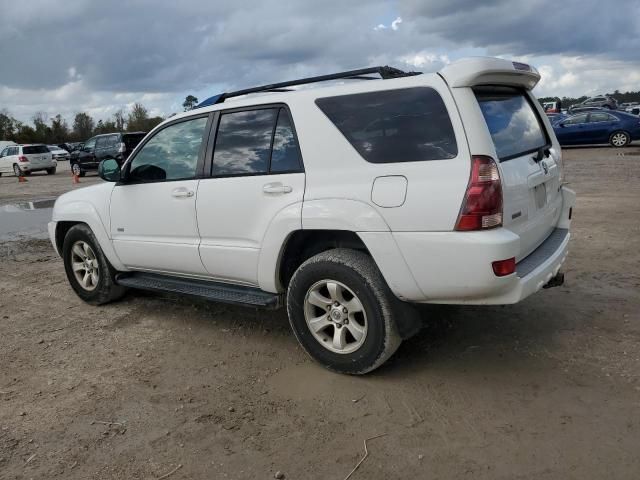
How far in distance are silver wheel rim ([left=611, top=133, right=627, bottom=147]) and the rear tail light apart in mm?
19730

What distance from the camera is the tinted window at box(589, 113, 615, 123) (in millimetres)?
19953

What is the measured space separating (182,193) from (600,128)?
64.4 ft

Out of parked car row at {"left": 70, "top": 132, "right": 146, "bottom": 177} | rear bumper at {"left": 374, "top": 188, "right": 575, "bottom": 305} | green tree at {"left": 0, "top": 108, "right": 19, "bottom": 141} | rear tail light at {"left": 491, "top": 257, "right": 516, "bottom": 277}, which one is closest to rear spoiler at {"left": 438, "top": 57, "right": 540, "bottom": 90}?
rear bumper at {"left": 374, "top": 188, "right": 575, "bottom": 305}

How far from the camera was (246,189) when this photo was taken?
3957 millimetres

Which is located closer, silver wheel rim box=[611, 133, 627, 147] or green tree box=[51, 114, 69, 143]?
silver wheel rim box=[611, 133, 627, 147]

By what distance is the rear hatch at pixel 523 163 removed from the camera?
334 cm

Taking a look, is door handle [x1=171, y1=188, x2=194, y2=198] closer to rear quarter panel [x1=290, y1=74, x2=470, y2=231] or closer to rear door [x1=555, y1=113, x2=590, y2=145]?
rear quarter panel [x1=290, y1=74, x2=470, y2=231]

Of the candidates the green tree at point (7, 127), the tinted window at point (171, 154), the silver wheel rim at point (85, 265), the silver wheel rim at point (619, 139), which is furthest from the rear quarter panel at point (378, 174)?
the green tree at point (7, 127)

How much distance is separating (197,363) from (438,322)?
1.91 meters

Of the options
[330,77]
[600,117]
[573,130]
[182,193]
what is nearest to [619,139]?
[600,117]

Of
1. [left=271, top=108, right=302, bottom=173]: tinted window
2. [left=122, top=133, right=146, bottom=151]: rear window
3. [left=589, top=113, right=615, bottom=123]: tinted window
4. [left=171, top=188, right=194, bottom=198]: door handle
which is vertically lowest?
[left=171, top=188, right=194, bottom=198]: door handle

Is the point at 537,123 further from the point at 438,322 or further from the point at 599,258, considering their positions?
the point at 599,258

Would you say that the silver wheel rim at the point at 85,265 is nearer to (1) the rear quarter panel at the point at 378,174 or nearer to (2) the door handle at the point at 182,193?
(2) the door handle at the point at 182,193

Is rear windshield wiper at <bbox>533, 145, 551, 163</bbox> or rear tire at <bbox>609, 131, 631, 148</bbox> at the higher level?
rear tire at <bbox>609, 131, 631, 148</bbox>
